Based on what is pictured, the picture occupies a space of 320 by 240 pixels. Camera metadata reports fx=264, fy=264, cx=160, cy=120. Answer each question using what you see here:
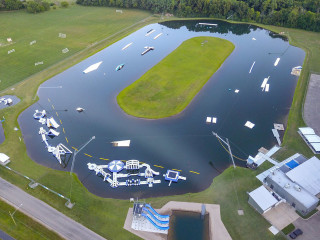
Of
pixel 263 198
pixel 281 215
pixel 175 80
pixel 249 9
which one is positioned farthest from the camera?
pixel 249 9

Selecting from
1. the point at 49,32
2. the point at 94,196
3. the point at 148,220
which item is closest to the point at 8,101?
the point at 94,196

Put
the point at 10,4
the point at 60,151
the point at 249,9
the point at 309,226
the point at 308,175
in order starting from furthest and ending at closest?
the point at 10,4, the point at 249,9, the point at 60,151, the point at 308,175, the point at 309,226

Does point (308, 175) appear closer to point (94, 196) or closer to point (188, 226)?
point (188, 226)

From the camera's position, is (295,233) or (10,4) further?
(10,4)

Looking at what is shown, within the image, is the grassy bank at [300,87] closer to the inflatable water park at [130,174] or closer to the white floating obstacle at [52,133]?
the inflatable water park at [130,174]

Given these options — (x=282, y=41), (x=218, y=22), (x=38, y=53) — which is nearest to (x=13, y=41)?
(x=38, y=53)

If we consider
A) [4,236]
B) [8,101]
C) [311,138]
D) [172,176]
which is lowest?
[4,236]

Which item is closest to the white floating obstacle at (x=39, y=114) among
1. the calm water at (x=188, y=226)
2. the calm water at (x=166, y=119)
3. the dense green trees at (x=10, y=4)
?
the calm water at (x=166, y=119)

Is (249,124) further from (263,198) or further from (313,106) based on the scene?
(263,198)

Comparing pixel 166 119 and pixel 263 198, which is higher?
pixel 263 198
